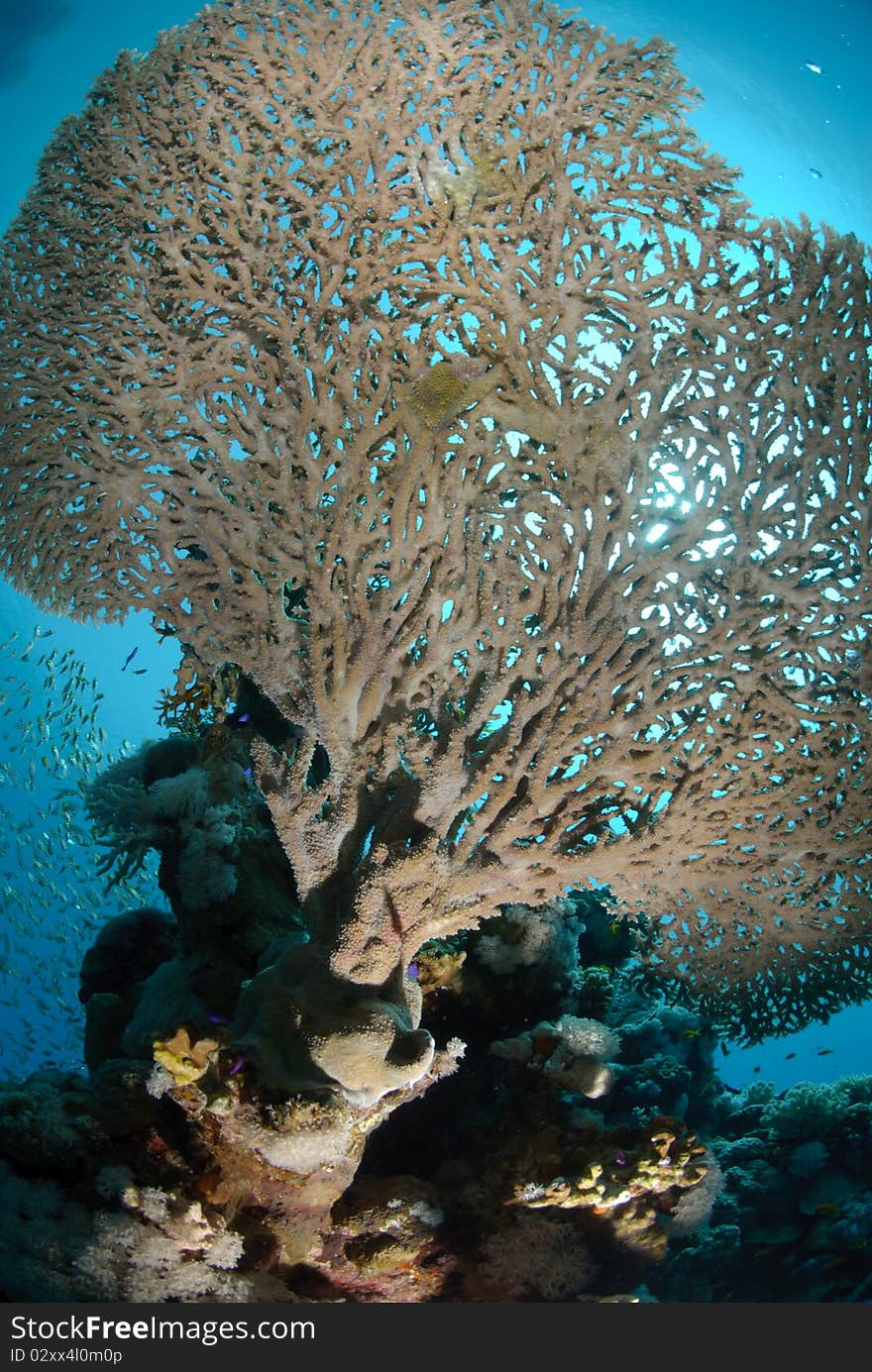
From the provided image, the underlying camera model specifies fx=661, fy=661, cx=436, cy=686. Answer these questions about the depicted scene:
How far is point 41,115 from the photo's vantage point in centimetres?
2125

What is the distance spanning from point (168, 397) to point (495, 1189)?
6.85 m

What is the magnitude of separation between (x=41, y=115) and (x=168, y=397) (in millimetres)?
25137

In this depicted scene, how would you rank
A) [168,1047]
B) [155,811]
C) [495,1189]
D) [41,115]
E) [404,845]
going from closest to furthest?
[168,1047] < [404,845] < [495,1189] < [155,811] < [41,115]

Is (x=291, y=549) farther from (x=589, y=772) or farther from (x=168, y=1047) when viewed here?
(x=168, y=1047)

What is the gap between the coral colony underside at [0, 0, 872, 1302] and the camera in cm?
445

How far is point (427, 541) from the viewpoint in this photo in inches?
194

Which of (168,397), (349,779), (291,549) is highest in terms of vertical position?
(168,397)

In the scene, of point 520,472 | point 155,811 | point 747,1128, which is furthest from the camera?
point 747,1128

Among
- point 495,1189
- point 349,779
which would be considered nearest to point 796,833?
point 349,779

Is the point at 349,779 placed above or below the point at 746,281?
below

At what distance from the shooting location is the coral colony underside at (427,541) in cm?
445

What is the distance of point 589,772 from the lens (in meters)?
4.84

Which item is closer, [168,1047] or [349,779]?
[168,1047]

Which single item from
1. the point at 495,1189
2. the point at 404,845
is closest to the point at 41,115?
the point at 404,845
